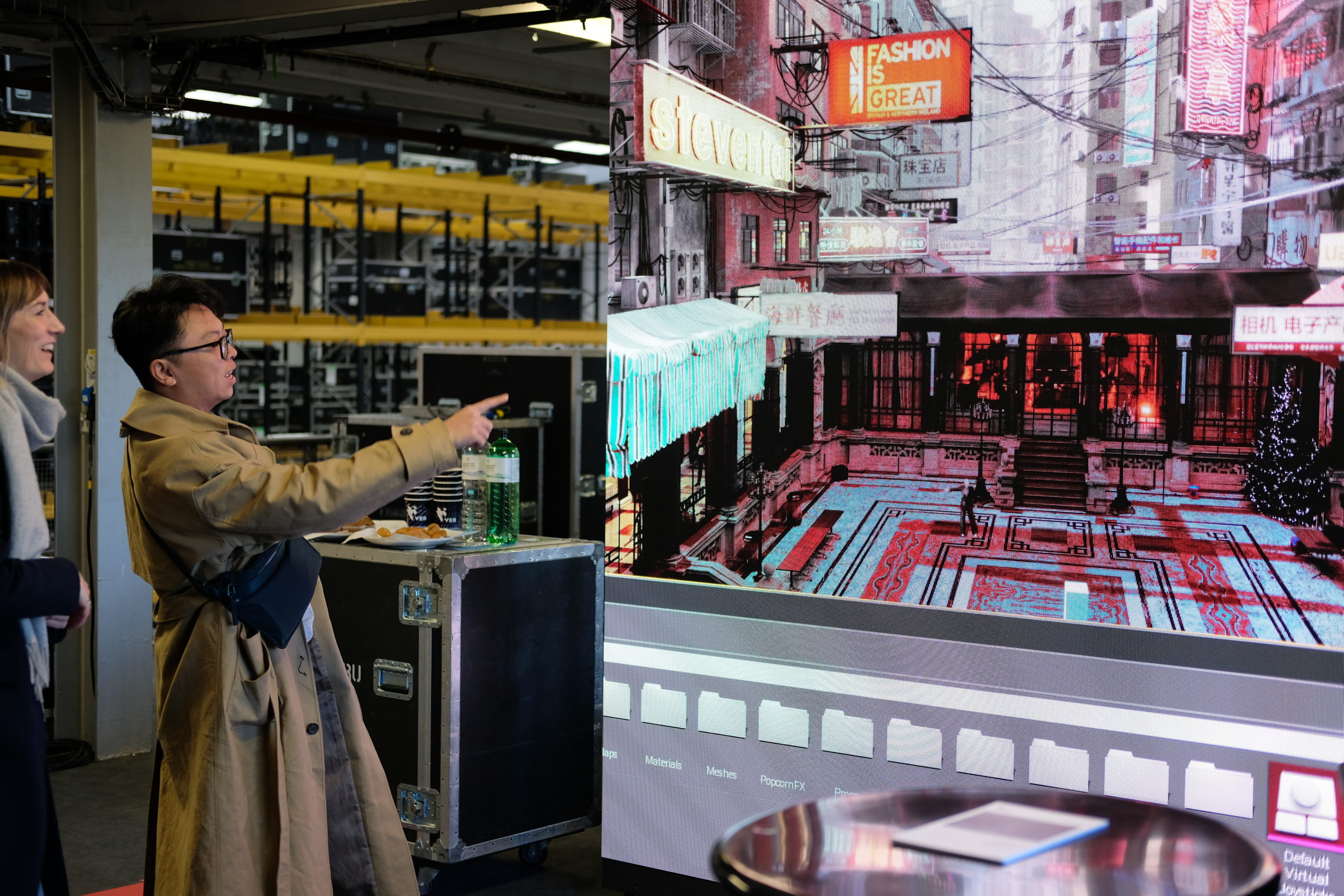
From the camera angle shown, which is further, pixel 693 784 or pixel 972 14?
pixel 693 784

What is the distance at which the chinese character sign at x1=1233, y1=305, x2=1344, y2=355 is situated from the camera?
294 centimetres

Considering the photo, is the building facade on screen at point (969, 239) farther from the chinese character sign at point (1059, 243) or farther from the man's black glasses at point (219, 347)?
the man's black glasses at point (219, 347)

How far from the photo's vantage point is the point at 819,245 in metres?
3.57

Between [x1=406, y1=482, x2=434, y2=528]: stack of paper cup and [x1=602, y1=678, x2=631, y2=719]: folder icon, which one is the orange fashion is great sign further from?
[x1=406, y1=482, x2=434, y2=528]: stack of paper cup

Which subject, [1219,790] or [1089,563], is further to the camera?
[1089,563]

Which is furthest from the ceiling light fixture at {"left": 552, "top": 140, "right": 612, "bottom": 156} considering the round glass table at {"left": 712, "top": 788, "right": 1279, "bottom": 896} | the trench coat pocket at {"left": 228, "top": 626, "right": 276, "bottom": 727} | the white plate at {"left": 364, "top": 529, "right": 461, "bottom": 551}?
the round glass table at {"left": 712, "top": 788, "right": 1279, "bottom": 896}

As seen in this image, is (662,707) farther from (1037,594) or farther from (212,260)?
(212,260)

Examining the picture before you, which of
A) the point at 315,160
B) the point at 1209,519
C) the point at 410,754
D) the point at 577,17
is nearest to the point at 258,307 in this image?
the point at 315,160

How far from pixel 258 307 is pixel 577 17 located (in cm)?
717

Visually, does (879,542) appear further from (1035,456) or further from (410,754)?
(410,754)

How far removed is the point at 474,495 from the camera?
4559 mm

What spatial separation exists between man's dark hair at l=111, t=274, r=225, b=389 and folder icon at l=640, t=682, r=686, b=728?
1.83 metres

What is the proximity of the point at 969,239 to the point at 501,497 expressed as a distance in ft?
6.11

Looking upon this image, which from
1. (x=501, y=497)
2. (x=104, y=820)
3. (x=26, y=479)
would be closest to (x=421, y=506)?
(x=501, y=497)
